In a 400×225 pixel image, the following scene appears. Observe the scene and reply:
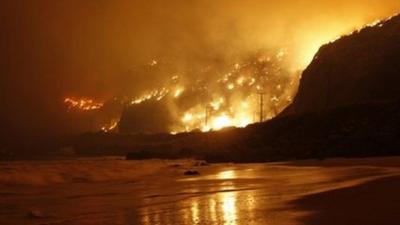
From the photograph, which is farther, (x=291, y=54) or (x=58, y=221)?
(x=291, y=54)

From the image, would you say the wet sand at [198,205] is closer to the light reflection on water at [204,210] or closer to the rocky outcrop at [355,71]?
the light reflection on water at [204,210]

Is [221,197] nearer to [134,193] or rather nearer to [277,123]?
[134,193]

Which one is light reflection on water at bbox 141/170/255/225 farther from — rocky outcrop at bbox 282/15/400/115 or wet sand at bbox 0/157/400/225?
rocky outcrop at bbox 282/15/400/115

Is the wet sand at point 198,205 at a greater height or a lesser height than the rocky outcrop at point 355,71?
lesser

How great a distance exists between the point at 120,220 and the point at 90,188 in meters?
12.2

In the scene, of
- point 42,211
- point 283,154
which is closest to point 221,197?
point 42,211

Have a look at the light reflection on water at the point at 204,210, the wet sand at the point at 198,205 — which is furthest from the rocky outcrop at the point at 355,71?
the light reflection on water at the point at 204,210

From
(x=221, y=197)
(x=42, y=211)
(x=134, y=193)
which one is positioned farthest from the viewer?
(x=134, y=193)

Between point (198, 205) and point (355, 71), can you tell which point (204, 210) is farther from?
point (355, 71)

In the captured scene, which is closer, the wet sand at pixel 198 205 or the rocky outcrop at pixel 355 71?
the wet sand at pixel 198 205

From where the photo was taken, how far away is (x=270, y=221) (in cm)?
1375

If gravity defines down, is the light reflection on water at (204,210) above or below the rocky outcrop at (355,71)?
below

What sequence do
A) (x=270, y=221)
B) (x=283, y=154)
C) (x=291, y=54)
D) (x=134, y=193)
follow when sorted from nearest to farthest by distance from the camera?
(x=270, y=221) → (x=134, y=193) → (x=283, y=154) → (x=291, y=54)

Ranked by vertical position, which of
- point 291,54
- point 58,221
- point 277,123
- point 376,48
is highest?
point 291,54
